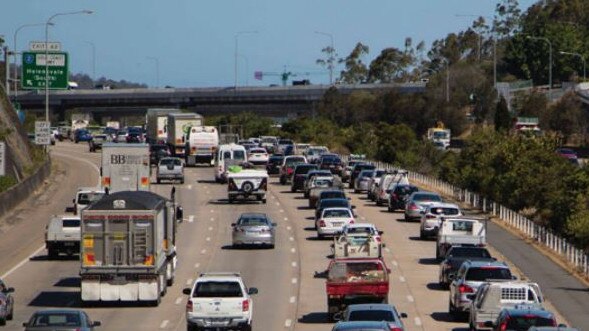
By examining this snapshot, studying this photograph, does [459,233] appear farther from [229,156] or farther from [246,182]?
[229,156]

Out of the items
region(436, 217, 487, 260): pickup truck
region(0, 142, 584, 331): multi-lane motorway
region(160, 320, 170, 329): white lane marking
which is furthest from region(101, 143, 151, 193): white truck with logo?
region(160, 320, 170, 329): white lane marking

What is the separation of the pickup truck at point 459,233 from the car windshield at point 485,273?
1163cm

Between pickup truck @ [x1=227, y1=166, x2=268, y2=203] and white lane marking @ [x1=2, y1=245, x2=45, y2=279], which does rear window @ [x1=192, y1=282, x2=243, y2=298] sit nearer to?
white lane marking @ [x1=2, y1=245, x2=45, y2=279]

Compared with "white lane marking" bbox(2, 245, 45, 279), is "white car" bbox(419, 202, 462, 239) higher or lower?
higher

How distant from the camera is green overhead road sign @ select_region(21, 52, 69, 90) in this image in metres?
89.5

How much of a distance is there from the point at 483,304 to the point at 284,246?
2412 centimetres

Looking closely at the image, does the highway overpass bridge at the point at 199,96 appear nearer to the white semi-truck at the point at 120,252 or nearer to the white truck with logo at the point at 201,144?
the white truck with logo at the point at 201,144

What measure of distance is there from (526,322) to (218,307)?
24.8 feet

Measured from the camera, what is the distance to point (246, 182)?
7344 centimetres

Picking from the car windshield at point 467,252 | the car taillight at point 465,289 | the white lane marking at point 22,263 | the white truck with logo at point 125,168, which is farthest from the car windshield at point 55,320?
the white truck with logo at point 125,168

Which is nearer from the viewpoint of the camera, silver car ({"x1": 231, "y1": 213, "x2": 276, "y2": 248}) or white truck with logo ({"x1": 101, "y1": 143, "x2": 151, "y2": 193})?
silver car ({"x1": 231, "y1": 213, "x2": 276, "y2": 248})

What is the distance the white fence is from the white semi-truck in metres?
14.4

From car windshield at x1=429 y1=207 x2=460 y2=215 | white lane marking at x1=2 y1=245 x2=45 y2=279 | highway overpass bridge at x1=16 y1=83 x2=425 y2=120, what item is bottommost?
white lane marking at x1=2 y1=245 x2=45 y2=279

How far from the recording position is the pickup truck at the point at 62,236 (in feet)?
168
